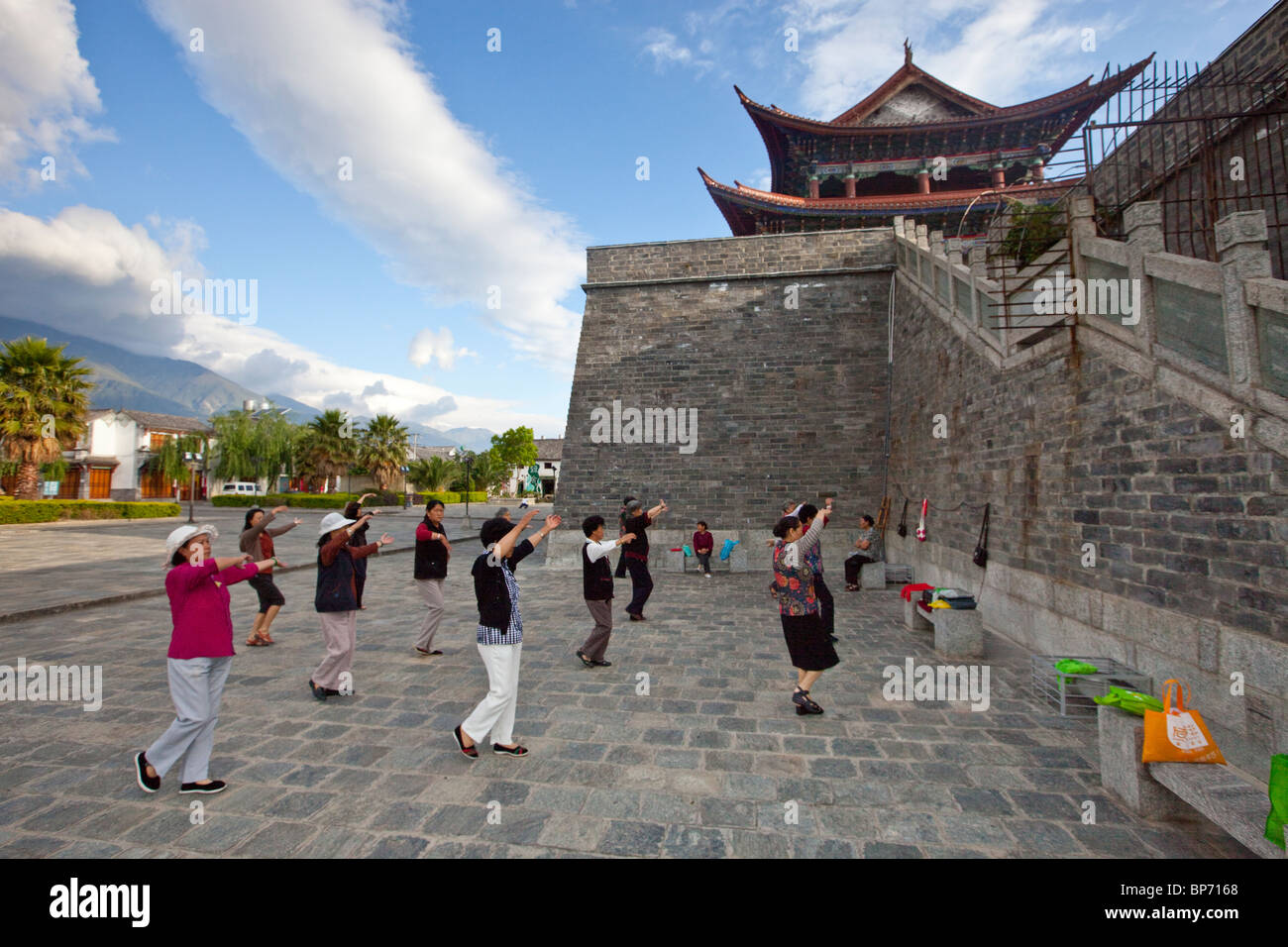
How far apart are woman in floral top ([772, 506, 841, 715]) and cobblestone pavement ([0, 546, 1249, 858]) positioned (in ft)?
1.05

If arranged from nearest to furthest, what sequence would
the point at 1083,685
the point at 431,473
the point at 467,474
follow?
the point at 1083,685
the point at 467,474
the point at 431,473

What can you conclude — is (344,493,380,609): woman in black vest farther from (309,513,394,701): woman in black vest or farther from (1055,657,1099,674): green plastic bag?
(1055,657,1099,674): green plastic bag

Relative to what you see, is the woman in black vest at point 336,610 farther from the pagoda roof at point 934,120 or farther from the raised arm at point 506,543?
the pagoda roof at point 934,120

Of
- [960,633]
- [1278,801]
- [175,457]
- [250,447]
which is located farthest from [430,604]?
[175,457]

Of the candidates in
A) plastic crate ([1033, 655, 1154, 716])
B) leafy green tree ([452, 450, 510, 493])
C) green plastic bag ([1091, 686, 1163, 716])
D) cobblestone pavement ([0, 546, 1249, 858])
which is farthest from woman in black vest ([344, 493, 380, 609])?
leafy green tree ([452, 450, 510, 493])

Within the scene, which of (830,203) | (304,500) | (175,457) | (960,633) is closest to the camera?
(960,633)

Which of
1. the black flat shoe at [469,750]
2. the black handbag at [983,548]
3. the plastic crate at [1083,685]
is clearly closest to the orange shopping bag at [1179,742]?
the plastic crate at [1083,685]

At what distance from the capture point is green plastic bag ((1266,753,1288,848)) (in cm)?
253

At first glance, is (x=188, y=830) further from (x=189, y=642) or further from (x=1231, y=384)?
(x=1231, y=384)

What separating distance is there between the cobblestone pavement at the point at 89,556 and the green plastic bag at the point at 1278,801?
1312 cm

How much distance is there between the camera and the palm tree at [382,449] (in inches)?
1578

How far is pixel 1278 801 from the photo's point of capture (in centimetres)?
258

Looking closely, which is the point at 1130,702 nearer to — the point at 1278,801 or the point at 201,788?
the point at 1278,801

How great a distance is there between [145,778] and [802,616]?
4.83 m
